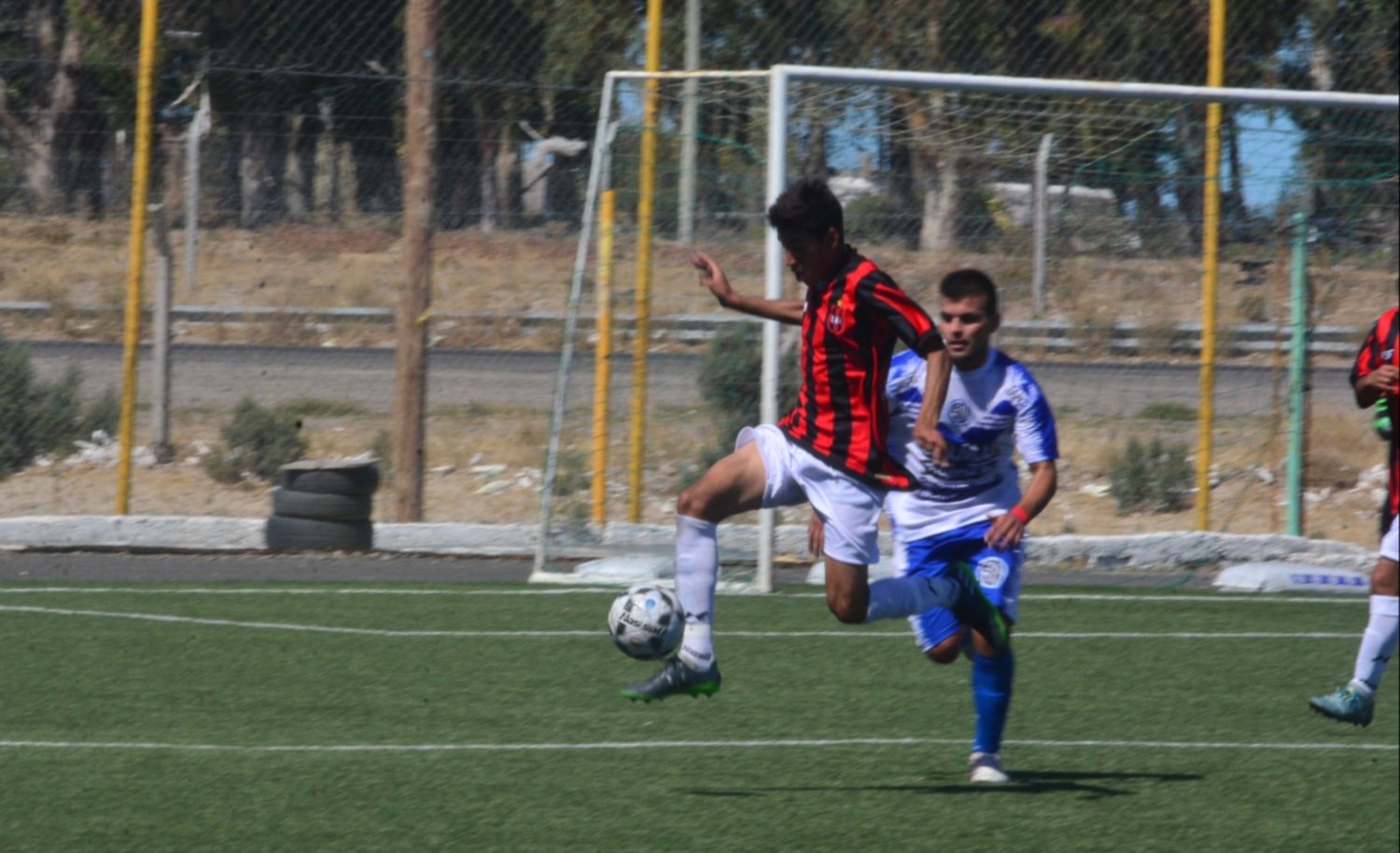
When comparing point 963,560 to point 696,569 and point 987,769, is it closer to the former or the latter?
point 987,769

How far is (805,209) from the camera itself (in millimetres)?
5523

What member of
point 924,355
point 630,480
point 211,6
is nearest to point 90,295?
point 211,6

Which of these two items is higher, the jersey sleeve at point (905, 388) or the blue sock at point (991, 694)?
the jersey sleeve at point (905, 388)

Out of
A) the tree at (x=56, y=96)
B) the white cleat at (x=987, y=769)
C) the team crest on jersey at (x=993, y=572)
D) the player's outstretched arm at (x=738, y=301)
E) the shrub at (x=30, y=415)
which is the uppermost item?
the tree at (x=56, y=96)

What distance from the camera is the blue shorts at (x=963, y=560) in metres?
5.75

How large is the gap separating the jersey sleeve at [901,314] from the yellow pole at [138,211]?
22.1 ft

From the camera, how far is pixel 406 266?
11.7 meters

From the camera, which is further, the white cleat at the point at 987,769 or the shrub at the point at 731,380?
the shrub at the point at 731,380

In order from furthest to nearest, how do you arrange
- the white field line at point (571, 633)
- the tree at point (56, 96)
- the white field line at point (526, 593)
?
1. the tree at point (56, 96)
2. the white field line at point (526, 593)
3. the white field line at point (571, 633)

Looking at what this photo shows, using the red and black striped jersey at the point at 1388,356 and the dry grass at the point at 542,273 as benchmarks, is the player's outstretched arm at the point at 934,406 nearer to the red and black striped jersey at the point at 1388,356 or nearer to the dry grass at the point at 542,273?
the red and black striped jersey at the point at 1388,356

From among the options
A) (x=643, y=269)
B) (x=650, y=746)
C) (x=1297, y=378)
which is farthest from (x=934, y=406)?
(x=1297, y=378)

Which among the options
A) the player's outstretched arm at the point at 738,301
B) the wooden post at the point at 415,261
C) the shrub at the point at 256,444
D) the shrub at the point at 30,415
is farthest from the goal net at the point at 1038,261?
the player's outstretched arm at the point at 738,301

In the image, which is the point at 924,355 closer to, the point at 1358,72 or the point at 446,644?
the point at 446,644

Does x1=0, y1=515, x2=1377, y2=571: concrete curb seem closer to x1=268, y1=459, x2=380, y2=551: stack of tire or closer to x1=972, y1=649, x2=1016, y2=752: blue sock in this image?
x1=268, y1=459, x2=380, y2=551: stack of tire
